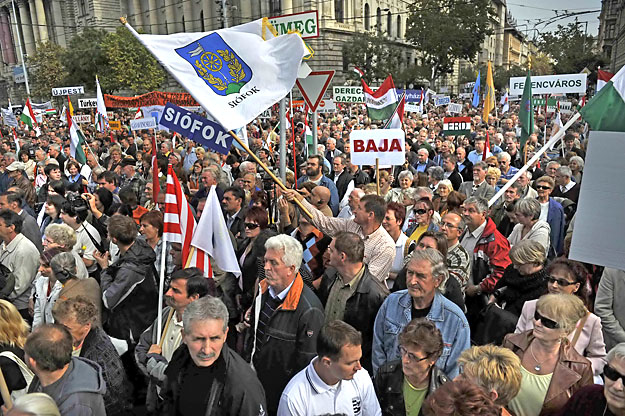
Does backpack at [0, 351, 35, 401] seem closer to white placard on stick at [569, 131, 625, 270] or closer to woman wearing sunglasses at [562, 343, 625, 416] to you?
woman wearing sunglasses at [562, 343, 625, 416]

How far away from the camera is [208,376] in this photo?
2.66 m

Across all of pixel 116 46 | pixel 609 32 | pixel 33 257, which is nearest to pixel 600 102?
pixel 33 257

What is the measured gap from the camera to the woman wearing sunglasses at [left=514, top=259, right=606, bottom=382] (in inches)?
123

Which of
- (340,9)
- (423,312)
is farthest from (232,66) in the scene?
(340,9)

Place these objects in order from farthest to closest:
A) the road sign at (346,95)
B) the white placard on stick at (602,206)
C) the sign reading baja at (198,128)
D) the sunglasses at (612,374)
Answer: the road sign at (346,95) < the sign reading baja at (198,128) < the white placard on stick at (602,206) < the sunglasses at (612,374)

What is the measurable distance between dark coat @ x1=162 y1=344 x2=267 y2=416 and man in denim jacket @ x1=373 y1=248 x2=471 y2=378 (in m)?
1.02

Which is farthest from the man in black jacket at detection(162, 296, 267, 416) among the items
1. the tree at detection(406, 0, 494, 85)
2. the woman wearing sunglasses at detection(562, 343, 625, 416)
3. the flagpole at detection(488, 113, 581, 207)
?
the tree at detection(406, 0, 494, 85)

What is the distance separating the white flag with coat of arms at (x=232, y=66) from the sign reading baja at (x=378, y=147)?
1.84 m

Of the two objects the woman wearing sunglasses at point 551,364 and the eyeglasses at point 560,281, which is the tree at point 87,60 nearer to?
the eyeglasses at point 560,281

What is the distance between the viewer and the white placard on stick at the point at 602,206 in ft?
9.42

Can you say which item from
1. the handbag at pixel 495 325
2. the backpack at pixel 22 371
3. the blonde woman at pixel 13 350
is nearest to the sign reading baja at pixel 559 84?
the handbag at pixel 495 325

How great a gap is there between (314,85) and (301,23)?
108cm

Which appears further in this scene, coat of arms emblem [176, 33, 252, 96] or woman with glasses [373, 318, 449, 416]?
coat of arms emblem [176, 33, 252, 96]

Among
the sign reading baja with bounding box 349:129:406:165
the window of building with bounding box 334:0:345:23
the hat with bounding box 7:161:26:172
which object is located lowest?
the hat with bounding box 7:161:26:172
